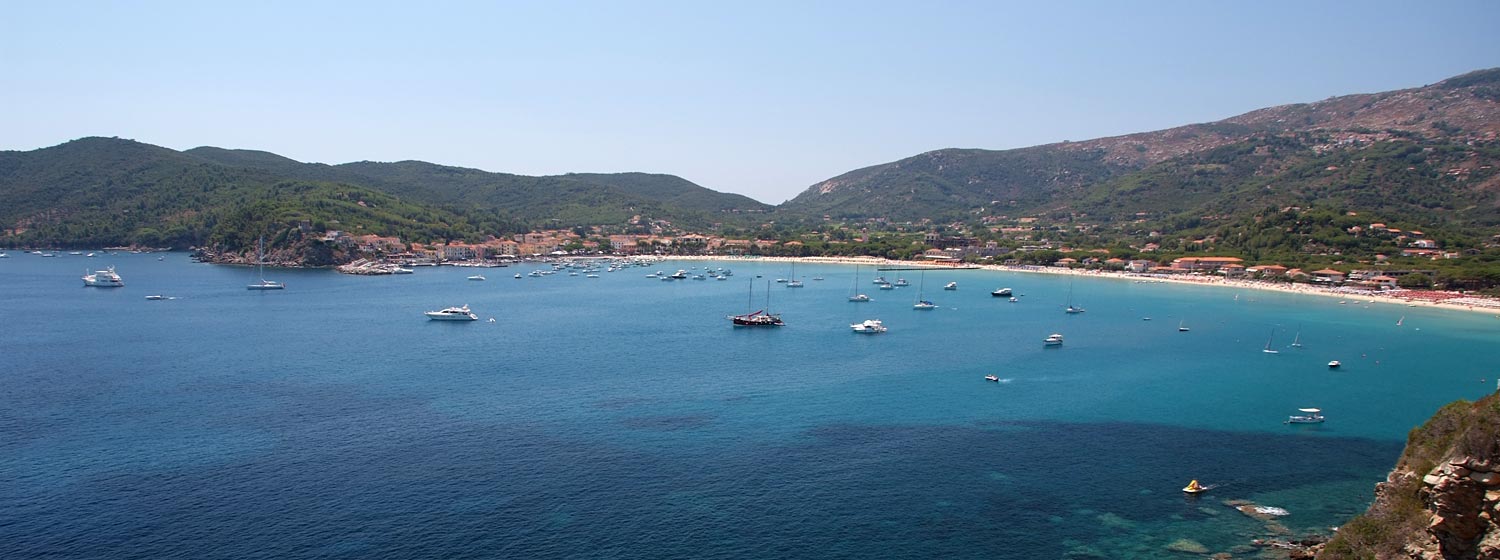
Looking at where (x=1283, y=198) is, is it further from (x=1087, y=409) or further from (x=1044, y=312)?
(x=1087, y=409)

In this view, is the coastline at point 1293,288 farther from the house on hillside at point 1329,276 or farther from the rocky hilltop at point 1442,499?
the rocky hilltop at point 1442,499

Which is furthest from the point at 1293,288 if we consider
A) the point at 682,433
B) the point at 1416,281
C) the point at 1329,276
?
the point at 682,433

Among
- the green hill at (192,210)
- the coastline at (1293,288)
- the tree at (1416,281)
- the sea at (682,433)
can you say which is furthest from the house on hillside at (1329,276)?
the green hill at (192,210)

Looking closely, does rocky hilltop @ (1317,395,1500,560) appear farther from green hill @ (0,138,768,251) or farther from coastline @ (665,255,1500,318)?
green hill @ (0,138,768,251)

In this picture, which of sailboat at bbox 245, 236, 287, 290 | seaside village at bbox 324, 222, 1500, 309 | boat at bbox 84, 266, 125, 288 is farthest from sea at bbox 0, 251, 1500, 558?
seaside village at bbox 324, 222, 1500, 309

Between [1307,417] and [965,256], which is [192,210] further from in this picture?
[1307,417]

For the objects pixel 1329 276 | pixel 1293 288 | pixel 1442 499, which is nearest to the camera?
pixel 1442 499

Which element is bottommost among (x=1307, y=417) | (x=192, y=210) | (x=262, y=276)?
(x=1307, y=417)
